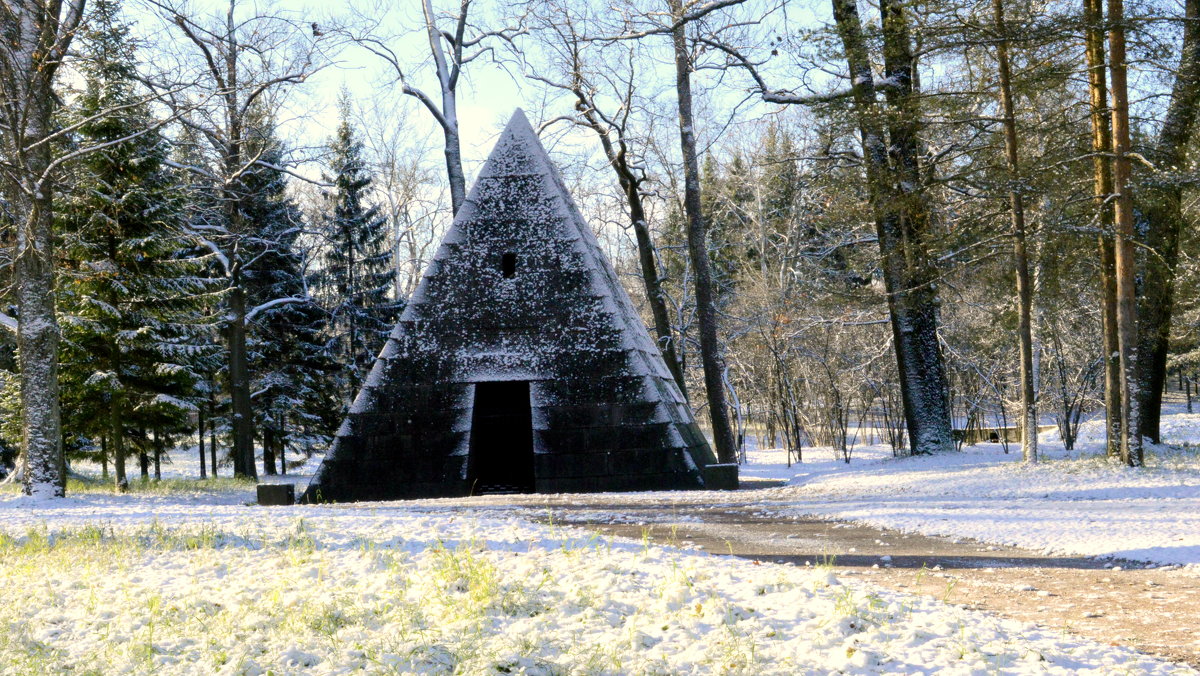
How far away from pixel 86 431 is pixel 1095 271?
1967cm

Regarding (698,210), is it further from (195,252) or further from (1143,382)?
(195,252)

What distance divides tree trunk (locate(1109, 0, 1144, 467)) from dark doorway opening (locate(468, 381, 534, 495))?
801 cm

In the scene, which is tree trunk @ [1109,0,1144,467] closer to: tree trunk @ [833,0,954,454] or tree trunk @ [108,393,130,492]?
tree trunk @ [833,0,954,454]

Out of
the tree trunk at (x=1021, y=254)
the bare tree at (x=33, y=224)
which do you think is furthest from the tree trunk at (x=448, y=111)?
the tree trunk at (x=1021, y=254)

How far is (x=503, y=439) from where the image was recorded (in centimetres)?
1425

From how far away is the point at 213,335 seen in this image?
3170cm

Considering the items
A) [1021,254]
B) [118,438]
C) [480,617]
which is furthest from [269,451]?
[480,617]

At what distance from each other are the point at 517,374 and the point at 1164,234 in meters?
11.3

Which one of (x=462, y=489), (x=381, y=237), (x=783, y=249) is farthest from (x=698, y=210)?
(x=381, y=237)

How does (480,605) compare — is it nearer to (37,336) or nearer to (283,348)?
(37,336)

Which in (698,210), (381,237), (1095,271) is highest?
(381,237)

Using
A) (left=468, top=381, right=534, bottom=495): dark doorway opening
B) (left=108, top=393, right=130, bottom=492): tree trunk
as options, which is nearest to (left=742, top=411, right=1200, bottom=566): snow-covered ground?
(left=468, top=381, right=534, bottom=495): dark doorway opening

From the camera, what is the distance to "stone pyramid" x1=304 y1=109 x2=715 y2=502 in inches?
472

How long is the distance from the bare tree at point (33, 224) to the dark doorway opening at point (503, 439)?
566 centimetres
